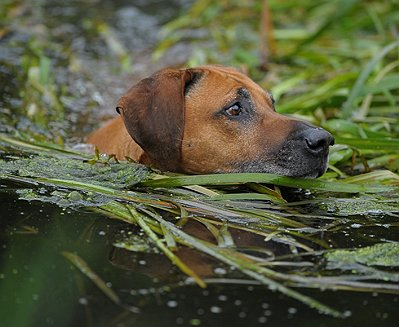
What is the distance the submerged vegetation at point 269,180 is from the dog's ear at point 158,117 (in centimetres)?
13

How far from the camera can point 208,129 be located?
4.77 metres

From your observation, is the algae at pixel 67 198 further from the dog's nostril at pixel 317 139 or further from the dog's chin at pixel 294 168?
the dog's nostril at pixel 317 139

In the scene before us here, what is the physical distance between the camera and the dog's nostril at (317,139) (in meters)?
4.46

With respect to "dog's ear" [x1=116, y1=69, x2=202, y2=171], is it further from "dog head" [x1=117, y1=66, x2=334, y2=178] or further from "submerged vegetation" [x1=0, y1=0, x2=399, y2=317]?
"submerged vegetation" [x1=0, y1=0, x2=399, y2=317]

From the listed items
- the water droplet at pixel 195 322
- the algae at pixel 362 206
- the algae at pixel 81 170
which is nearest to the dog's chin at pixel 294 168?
the algae at pixel 362 206

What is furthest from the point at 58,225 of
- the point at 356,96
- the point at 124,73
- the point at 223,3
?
the point at 223,3

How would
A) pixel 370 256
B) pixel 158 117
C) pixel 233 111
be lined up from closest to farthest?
pixel 370 256 < pixel 158 117 < pixel 233 111

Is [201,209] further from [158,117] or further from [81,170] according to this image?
[81,170]

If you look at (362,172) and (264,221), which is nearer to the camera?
(264,221)

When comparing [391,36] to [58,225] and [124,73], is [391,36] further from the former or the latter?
[58,225]

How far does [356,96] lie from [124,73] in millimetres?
2871

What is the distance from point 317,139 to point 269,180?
0.32 metres

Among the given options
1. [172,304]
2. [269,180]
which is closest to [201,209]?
[269,180]

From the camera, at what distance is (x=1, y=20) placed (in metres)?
9.12
